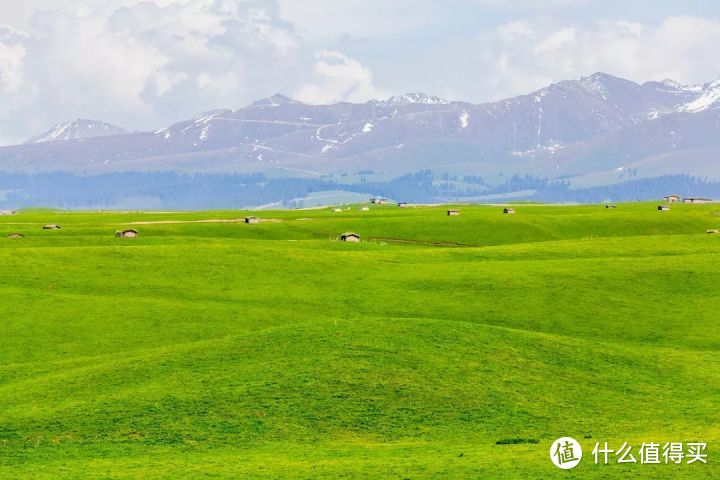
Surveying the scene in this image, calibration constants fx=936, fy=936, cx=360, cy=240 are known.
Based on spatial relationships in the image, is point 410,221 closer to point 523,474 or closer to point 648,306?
point 648,306

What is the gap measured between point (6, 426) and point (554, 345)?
3343cm

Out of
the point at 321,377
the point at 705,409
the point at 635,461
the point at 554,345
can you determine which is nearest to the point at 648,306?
the point at 554,345

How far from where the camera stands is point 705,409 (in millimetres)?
49688

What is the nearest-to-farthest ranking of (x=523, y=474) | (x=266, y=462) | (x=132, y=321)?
(x=523, y=474)
(x=266, y=462)
(x=132, y=321)

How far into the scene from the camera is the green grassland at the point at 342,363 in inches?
1667
